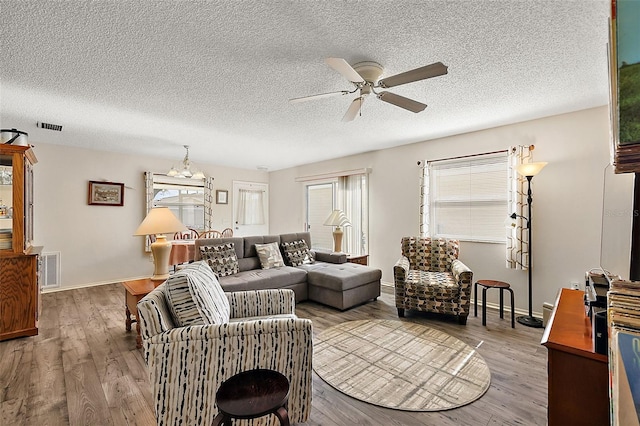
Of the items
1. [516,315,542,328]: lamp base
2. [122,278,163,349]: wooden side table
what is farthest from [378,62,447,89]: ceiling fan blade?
[516,315,542,328]: lamp base

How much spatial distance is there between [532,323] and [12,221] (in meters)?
5.53

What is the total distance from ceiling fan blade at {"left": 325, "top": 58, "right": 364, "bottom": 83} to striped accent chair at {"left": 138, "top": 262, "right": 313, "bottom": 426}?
1517 mm

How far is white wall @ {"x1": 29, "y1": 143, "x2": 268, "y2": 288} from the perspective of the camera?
4.54 m

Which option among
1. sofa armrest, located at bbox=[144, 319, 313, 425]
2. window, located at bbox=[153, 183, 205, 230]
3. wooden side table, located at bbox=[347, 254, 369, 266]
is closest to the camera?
sofa armrest, located at bbox=[144, 319, 313, 425]

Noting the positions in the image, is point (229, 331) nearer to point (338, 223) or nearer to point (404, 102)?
point (404, 102)

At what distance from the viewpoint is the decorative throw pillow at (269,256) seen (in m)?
4.08

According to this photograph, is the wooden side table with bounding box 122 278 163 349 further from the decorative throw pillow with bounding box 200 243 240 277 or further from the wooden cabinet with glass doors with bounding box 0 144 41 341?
the wooden cabinet with glass doors with bounding box 0 144 41 341

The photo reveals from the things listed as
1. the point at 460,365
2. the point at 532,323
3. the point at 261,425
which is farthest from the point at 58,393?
the point at 532,323

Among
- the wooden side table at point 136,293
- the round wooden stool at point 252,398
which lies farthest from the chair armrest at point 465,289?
the wooden side table at point 136,293

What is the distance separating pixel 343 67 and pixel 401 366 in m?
2.28

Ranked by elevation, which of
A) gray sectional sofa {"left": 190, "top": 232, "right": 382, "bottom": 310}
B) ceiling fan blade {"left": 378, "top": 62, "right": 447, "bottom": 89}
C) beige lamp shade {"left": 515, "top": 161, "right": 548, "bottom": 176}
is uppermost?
ceiling fan blade {"left": 378, "top": 62, "right": 447, "bottom": 89}

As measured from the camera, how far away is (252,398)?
46.9 inches

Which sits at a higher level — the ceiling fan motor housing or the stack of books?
the ceiling fan motor housing

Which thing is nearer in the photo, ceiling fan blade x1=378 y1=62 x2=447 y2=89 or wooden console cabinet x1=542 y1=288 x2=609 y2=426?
wooden console cabinet x1=542 y1=288 x2=609 y2=426
